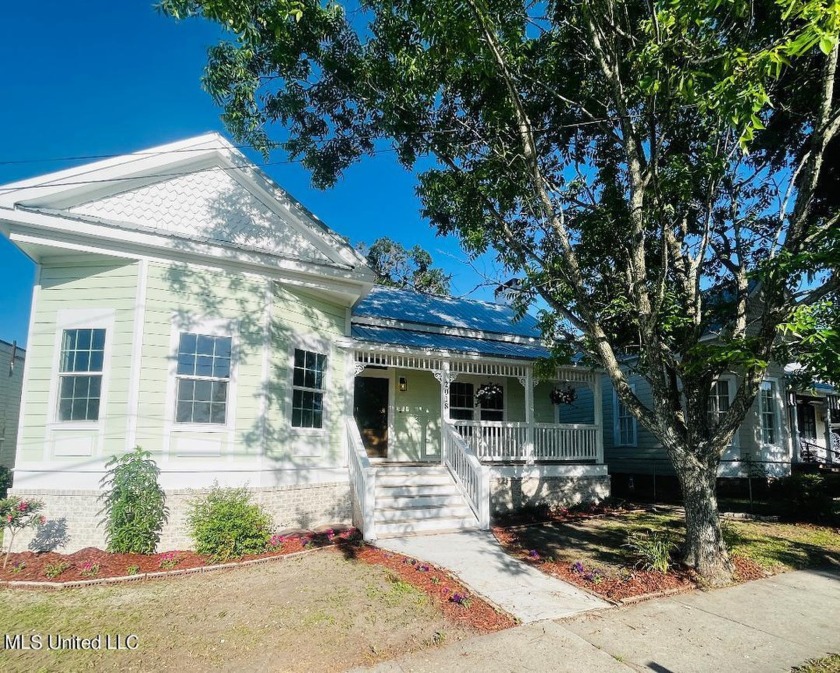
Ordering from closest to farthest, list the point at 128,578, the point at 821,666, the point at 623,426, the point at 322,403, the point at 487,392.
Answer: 1. the point at 821,666
2. the point at 128,578
3. the point at 322,403
4. the point at 487,392
5. the point at 623,426

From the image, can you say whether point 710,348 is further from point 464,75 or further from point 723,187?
point 464,75

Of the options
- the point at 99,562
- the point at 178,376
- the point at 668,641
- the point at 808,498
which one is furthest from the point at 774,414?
the point at 99,562

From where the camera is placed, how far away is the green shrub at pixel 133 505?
7.84 meters

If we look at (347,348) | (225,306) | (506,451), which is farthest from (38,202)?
(506,451)

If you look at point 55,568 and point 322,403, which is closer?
point 55,568

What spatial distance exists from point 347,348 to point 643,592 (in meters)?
6.80

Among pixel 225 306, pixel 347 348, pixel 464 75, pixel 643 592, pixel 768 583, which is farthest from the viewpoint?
pixel 347 348

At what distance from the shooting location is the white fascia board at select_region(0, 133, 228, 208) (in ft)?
28.2

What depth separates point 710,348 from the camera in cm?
681

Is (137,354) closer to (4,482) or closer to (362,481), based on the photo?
(362,481)

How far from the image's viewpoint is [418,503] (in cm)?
974

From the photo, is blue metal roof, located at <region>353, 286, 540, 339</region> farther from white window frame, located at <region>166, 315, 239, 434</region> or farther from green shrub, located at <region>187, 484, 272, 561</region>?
green shrub, located at <region>187, 484, 272, 561</region>

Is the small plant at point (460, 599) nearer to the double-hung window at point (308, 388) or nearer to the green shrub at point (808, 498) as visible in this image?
the double-hung window at point (308, 388)

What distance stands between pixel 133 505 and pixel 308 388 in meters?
3.52
